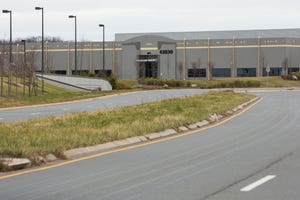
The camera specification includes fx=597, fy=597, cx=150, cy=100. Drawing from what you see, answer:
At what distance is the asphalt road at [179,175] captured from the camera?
28.8 feet

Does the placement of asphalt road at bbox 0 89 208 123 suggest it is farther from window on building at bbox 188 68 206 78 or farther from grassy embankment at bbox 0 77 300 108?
window on building at bbox 188 68 206 78

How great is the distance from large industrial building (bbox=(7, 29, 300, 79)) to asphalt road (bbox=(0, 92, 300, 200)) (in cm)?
9404

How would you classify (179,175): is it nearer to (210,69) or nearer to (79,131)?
(79,131)

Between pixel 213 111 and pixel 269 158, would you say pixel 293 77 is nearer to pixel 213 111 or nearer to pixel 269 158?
pixel 213 111

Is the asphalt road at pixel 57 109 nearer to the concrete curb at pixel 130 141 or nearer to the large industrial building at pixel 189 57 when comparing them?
the concrete curb at pixel 130 141

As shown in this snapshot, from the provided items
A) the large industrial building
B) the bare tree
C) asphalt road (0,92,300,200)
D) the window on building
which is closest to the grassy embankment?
the large industrial building

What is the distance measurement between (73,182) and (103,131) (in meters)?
6.85

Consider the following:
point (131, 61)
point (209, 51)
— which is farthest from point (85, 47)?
point (209, 51)

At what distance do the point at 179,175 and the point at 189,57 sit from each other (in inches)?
4058

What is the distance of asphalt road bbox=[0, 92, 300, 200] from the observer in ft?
28.8

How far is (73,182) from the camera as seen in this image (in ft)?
32.1

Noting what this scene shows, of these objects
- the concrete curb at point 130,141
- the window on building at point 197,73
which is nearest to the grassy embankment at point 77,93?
the concrete curb at point 130,141

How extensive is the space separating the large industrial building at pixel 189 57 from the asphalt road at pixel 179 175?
94.0 m

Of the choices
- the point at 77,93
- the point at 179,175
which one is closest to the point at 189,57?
the point at 77,93
